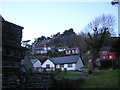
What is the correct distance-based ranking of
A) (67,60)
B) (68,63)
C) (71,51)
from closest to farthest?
1. (68,63)
2. (67,60)
3. (71,51)

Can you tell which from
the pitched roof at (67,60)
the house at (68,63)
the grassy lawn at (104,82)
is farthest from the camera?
the pitched roof at (67,60)

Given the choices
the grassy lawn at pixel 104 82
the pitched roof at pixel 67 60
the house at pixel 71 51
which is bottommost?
the grassy lawn at pixel 104 82

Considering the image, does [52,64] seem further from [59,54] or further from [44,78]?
[44,78]

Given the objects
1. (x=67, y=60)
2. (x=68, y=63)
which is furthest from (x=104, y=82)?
(x=67, y=60)

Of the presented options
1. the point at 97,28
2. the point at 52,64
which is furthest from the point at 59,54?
the point at 97,28

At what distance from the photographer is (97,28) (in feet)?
131

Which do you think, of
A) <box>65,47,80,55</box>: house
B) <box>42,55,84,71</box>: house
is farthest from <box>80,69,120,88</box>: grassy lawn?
<box>65,47,80,55</box>: house

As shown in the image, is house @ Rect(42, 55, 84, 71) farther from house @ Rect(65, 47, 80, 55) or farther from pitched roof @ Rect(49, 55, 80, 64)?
house @ Rect(65, 47, 80, 55)

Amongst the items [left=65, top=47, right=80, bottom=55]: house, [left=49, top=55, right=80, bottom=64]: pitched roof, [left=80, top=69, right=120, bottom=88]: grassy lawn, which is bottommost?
[left=80, top=69, right=120, bottom=88]: grassy lawn

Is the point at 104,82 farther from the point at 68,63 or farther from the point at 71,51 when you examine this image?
the point at 71,51

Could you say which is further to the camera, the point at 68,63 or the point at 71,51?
the point at 71,51

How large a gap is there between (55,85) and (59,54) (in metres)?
51.6

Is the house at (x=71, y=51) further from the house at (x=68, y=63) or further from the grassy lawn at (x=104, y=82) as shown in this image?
the grassy lawn at (x=104, y=82)

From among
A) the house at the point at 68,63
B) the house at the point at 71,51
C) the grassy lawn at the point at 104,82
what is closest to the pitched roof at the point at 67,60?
the house at the point at 68,63
